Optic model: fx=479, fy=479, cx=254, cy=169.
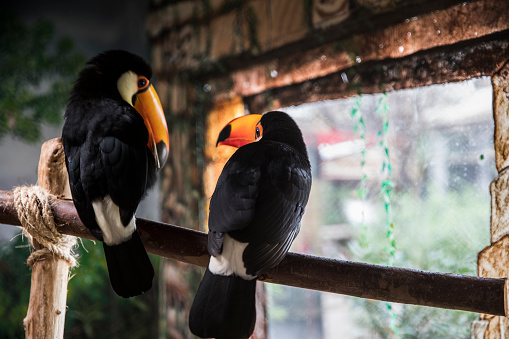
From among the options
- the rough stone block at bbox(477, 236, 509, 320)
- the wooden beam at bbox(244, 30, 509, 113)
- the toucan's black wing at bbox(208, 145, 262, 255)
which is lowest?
the rough stone block at bbox(477, 236, 509, 320)

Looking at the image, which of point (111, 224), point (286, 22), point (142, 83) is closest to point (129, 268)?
point (111, 224)

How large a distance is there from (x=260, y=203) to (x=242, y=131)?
0.34 metres

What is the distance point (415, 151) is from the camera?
169 centimetres

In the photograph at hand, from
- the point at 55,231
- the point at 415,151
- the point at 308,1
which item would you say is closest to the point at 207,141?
the point at 308,1

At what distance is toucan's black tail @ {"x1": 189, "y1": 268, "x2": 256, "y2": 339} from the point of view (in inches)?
33.9

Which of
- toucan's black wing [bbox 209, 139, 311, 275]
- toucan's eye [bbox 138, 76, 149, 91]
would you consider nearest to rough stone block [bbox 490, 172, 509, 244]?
toucan's black wing [bbox 209, 139, 311, 275]

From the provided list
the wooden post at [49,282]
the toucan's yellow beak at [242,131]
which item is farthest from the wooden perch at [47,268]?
the toucan's yellow beak at [242,131]

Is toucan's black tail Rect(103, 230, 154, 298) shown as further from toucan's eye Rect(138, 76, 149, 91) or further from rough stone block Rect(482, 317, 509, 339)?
rough stone block Rect(482, 317, 509, 339)

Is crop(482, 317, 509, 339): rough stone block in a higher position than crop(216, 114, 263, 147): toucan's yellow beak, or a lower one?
lower

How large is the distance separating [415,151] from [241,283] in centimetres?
102

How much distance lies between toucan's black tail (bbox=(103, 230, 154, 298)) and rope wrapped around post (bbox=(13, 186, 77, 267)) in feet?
0.80

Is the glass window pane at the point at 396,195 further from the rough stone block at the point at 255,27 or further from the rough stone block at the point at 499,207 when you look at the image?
the rough stone block at the point at 255,27

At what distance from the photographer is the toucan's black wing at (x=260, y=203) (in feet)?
3.02

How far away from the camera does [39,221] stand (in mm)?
1144
